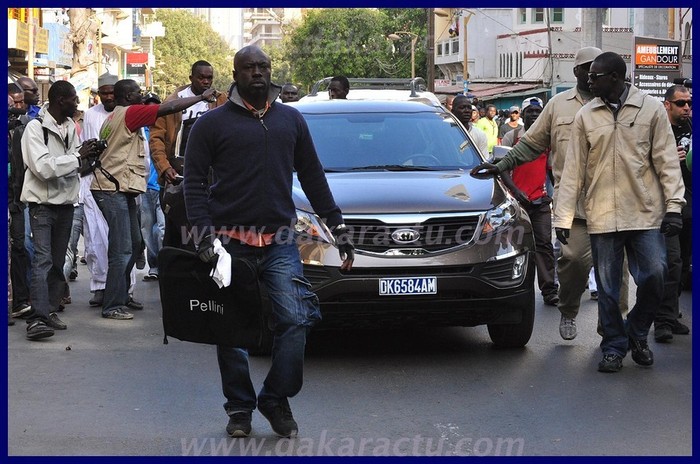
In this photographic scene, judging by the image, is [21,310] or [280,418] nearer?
[280,418]

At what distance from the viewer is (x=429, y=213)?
788 cm

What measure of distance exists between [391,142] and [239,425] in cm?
365

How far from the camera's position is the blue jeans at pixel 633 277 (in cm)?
756

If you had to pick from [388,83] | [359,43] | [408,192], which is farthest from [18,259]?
[359,43]

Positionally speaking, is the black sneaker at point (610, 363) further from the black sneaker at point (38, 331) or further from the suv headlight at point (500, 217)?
the black sneaker at point (38, 331)

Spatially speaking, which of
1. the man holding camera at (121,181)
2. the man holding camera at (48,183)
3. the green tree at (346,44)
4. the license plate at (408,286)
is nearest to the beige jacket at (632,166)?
the license plate at (408,286)

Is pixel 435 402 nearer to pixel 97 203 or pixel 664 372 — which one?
pixel 664 372

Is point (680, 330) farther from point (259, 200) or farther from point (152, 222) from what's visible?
point (152, 222)

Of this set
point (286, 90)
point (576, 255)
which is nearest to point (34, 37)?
point (286, 90)

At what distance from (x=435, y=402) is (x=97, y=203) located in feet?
13.3

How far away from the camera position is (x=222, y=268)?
5816 mm

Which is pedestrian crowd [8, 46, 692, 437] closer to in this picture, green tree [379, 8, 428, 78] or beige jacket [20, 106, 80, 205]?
beige jacket [20, 106, 80, 205]

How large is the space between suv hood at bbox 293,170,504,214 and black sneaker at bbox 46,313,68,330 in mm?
2375

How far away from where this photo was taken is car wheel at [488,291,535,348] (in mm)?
8252
